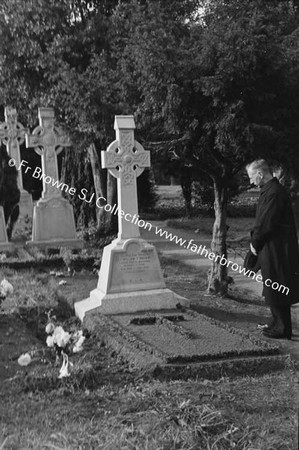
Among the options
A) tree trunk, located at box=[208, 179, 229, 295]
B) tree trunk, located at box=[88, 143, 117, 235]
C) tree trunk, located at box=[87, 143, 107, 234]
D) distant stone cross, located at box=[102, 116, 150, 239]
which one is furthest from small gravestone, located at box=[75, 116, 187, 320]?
tree trunk, located at box=[87, 143, 107, 234]

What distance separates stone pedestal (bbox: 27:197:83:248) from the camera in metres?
12.9

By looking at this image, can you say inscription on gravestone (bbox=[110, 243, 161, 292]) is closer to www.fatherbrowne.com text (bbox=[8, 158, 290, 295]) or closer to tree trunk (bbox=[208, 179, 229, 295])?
www.fatherbrowne.com text (bbox=[8, 158, 290, 295])

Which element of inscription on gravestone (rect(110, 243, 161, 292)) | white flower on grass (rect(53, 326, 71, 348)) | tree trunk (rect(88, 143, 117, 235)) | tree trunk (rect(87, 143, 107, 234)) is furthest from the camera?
tree trunk (rect(87, 143, 107, 234))

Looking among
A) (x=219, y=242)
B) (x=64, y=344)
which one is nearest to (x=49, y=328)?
(x=64, y=344)

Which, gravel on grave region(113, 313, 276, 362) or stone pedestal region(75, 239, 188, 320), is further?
stone pedestal region(75, 239, 188, 320)

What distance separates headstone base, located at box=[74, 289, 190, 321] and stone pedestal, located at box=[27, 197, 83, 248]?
599cm

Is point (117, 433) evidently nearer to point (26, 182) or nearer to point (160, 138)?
point (160, 138)

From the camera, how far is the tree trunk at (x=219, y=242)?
26.1ft

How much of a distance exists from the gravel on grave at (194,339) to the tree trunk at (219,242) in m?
1.77

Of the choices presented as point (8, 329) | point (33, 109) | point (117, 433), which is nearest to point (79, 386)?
point (117, 433)

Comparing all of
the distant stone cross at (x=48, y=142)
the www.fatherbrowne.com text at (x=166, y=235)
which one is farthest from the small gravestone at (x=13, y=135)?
the distant stone cross at (x=48, y=142)

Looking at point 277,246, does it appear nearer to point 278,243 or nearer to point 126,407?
point 278,243

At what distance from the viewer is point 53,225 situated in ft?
42.8

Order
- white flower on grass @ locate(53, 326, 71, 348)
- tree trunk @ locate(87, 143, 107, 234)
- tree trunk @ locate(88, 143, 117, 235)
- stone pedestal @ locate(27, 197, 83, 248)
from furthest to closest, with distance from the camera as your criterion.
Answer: tree trunk @ locate(87, 143, 107, 234), tree trunk @ locate(88, 143, 117, 235), stone pedestal @ locate(27, 197, 83, 248), white flower on grass @ locate(53, 326, 71, 348)
